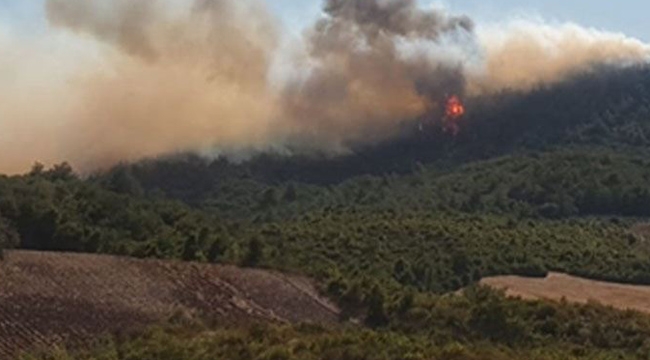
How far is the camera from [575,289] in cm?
12019

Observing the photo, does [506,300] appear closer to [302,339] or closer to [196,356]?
[302,339]

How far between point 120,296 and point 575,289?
2298 inches

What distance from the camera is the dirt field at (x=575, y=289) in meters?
113

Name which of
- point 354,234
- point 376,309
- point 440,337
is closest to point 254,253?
point 376,309

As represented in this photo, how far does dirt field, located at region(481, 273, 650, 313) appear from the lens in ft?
370

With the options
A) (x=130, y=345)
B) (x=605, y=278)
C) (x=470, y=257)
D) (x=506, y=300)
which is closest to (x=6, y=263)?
(x=130, y=345)

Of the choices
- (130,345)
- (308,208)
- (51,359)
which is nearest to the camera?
(51,359)

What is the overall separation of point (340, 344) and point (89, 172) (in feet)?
410

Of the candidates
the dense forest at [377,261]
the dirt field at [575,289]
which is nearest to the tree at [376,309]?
the dense forest at [377,261]

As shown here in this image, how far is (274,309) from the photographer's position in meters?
80.4

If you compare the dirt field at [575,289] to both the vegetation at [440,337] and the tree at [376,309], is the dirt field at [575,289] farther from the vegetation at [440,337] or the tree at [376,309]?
the tree at [376,309]

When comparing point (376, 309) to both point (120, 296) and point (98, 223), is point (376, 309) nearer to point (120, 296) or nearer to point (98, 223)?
point (120, 296)

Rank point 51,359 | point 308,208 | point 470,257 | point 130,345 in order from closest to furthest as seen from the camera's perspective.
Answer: point 51,359
point 130,345
point 470,257
point 308,208

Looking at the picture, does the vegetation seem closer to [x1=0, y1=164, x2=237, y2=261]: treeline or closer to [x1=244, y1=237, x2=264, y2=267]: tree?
[x1=244, y1=237, x2=264, y2=267]: tree
